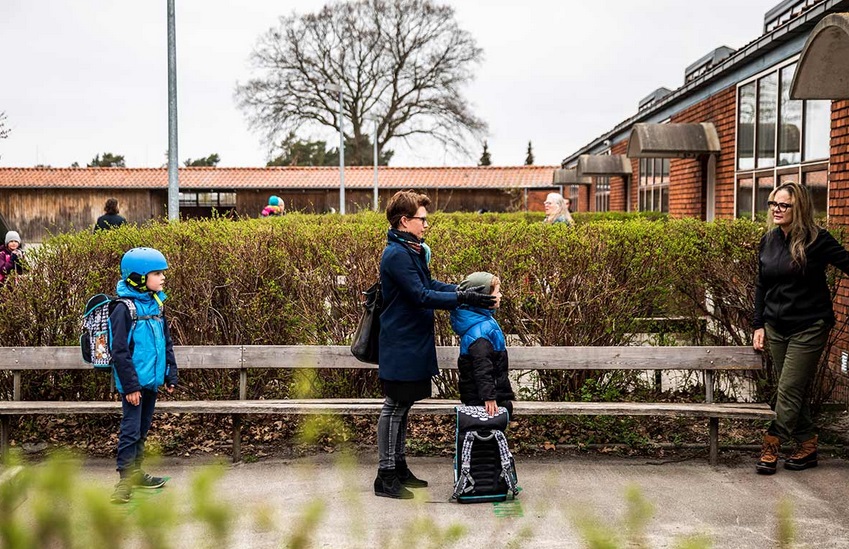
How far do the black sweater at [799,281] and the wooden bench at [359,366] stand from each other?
1.90ft

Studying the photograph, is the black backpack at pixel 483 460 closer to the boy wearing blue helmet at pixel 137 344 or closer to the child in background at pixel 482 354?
the child in background at pixel 482 354

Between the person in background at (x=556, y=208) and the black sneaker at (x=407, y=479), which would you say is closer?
the black sneaker at (x=407, y=479)

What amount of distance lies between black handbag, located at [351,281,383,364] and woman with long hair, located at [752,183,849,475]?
8.34ft

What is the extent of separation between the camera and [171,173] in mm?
14008

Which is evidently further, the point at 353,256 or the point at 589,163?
the point at 589,163

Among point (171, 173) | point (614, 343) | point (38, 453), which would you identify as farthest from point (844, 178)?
point (171, 173)

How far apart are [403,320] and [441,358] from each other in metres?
1.22

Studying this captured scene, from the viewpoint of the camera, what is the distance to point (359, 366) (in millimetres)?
6633

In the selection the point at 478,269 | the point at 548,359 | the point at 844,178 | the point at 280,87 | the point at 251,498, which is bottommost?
the point at 251,498

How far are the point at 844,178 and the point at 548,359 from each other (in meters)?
3.62

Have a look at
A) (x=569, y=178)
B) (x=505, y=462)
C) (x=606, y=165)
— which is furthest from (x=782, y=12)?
(x=569, y=178)

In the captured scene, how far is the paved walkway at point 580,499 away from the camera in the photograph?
16.0ft

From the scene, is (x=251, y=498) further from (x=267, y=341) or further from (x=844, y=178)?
(x=844, y=178)

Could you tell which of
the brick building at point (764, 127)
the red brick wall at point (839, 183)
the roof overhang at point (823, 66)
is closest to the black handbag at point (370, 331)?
the brick building at point (764, 127)
